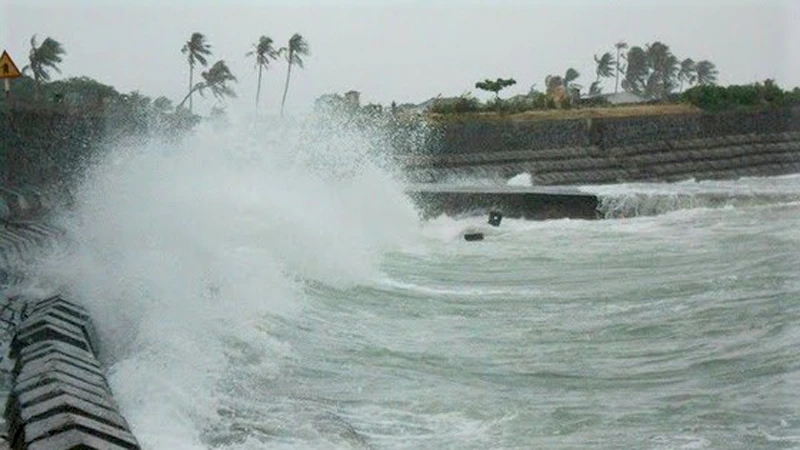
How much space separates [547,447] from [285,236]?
9.99 metres

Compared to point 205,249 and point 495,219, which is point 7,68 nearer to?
point 205,249

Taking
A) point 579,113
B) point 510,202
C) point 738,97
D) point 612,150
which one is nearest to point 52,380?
point 510,202

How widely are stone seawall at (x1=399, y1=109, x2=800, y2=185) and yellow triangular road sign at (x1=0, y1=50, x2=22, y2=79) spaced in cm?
1211

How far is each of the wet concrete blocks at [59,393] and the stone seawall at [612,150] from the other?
20.1 m

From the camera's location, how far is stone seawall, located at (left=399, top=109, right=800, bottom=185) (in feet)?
96.2

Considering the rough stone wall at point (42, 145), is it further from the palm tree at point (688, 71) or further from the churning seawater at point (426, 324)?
the palm tree at point (688, 71)

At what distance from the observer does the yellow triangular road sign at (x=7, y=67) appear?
16.2m

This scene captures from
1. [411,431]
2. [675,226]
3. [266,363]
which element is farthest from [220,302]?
[675,226]

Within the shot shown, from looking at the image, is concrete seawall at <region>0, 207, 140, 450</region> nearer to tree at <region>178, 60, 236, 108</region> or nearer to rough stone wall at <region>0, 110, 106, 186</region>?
rough stone wall at <region>0, 110, 106, 186</region>

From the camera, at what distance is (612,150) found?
106 ft

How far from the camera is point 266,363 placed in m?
7.94

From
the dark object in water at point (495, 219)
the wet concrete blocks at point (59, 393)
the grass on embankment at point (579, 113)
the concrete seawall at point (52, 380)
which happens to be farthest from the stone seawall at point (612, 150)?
the wet concrete blocks at point (59, 393)

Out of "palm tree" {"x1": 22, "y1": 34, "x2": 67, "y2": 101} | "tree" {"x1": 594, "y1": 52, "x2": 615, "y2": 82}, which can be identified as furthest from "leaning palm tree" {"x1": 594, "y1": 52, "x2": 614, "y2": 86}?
"palm tree" {"x1": 22, "y1": 34, "x2": 67, "y2": 101}

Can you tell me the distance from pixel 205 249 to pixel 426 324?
11.8 feet
